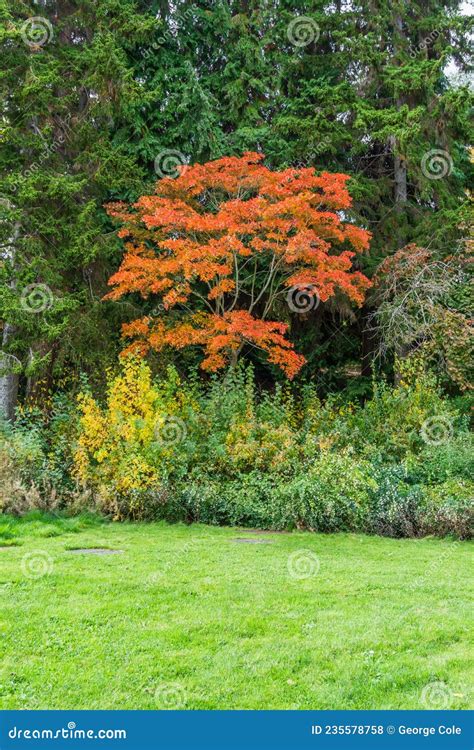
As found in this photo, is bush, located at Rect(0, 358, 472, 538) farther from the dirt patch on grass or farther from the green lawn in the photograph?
the dirt patch on grass

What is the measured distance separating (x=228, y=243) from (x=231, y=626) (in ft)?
19.6

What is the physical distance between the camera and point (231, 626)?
12.6 feet

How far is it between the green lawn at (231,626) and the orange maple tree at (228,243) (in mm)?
3818

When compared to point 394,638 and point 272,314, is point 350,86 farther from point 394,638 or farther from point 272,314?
point 394,638

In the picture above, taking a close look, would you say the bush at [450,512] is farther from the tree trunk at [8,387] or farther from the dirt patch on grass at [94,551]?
the tree trunk at [8,387]

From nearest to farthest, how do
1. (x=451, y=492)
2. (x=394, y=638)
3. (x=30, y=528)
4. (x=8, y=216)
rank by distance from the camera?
1. (x=394, y=638)
2. (x=30, y=528)
3. (x=451, y=492)
4. (x=8, y=216)

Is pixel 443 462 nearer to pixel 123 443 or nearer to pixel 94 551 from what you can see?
pixel 123 443

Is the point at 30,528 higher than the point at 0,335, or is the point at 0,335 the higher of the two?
the point at 0,335

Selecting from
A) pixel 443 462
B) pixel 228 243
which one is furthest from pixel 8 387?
pixel 443 462

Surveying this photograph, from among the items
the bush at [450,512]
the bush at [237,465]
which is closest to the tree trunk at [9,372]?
the bush at [237,465]

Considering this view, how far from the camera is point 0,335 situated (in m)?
10.7

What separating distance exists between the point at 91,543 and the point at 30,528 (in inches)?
36.1

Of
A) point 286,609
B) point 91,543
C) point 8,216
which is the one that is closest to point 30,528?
point 91,543

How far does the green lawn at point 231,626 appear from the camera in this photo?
3.01 meters
